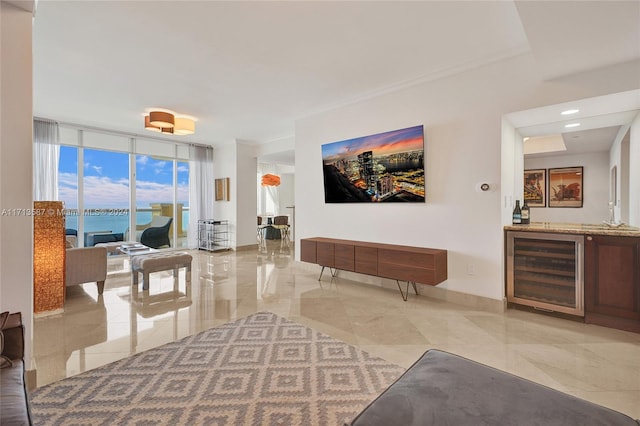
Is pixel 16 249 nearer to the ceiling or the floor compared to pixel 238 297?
nearer to the ceiling

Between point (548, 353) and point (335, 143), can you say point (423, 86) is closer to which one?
point (335, 143)

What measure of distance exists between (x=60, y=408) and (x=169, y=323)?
1265 mm

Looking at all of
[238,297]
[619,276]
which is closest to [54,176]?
[238,297]

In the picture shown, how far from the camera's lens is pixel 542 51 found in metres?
2.46

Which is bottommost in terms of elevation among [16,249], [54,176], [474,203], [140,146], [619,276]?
[619,276]

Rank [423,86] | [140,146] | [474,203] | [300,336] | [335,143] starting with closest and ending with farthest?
[300,336] < [474,203] < [423,86] < [335,143] < [140,146]

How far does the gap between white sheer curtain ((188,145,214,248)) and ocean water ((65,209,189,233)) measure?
102 cm

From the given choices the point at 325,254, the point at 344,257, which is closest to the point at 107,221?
the point at 325,254

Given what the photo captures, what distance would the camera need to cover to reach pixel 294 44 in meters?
2.95

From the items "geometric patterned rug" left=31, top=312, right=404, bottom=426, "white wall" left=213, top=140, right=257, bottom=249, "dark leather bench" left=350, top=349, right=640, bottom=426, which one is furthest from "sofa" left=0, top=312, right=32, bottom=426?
"white wall" left=213, top=140, right=257, bottom=249

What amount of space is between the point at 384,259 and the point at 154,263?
3.10 meters

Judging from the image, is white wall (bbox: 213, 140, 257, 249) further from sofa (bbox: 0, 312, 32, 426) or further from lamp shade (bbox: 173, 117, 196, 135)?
sofa (bbox: 0, 312, 32, 426)

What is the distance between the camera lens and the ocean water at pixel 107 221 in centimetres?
617

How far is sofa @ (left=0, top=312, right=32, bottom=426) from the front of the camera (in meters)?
1.04
